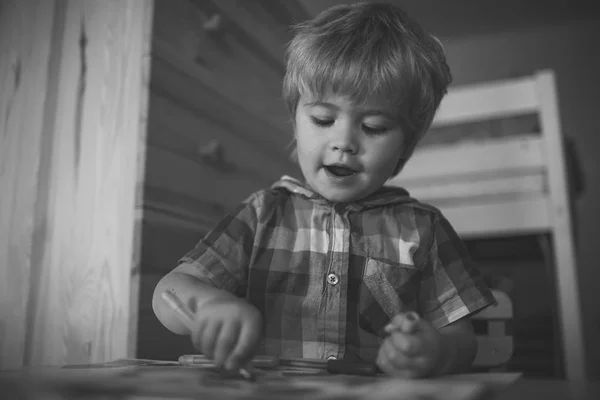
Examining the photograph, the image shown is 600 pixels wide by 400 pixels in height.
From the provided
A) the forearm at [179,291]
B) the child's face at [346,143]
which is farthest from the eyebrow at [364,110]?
the forearm at [179,291]

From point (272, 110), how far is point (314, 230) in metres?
0.55

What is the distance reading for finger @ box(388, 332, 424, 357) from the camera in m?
0.44

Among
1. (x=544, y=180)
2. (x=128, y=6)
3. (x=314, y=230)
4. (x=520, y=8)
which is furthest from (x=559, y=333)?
(x=520, y=8)

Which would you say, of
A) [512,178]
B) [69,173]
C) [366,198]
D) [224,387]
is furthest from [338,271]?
[512,178]

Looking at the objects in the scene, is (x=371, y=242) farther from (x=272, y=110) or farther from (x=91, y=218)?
(x=272, y=110)

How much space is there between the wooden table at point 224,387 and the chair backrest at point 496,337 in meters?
0.31

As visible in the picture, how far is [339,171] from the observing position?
0.66 metres

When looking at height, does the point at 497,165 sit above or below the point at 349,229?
above

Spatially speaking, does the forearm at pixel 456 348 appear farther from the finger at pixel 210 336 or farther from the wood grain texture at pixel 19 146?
the wood grain texture at pixel 19 146

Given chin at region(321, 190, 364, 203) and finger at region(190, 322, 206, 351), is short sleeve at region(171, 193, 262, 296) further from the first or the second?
finger at region(190, 322, 206, 351)

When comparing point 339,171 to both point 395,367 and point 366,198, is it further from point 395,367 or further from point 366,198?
point 395,367

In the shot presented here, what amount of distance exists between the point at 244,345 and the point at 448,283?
0.32m

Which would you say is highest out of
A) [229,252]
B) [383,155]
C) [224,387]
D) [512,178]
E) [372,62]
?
[512,178]

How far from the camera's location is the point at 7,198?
2.84ft
